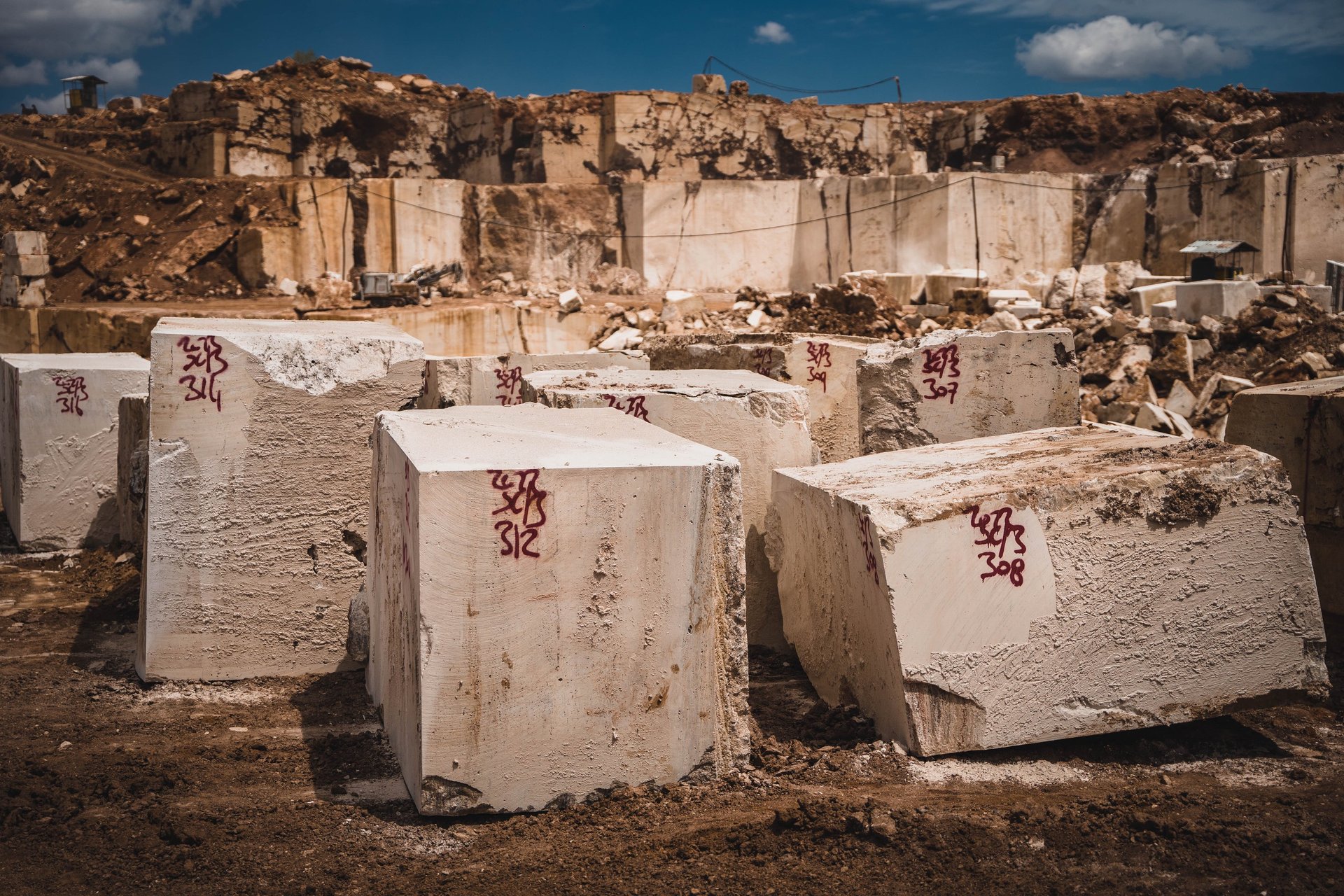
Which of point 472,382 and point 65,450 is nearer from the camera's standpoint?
point 472,382

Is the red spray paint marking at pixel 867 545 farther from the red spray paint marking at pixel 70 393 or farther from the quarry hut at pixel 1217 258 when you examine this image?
the quarry hut at pixel 1217 258

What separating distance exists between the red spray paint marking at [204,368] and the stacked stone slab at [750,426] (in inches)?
46.9

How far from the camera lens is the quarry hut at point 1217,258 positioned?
16453 mm

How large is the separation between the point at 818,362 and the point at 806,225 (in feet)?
51.8

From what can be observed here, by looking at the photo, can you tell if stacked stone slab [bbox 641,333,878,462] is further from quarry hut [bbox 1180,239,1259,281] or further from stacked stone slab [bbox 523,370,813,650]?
quarry hut [bbox 1180,239,1259,281]

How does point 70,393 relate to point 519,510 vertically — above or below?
above

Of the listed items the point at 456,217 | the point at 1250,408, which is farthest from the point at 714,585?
the point at 456,217

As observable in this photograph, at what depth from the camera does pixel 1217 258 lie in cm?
1683

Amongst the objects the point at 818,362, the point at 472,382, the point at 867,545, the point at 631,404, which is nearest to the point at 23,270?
the point at 472,382

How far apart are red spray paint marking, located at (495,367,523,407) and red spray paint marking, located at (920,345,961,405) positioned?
6.70 feet

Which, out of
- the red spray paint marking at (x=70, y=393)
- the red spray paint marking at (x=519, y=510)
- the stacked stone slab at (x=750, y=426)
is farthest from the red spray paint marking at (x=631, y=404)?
the red spray paint marking at (x=70, y=393)

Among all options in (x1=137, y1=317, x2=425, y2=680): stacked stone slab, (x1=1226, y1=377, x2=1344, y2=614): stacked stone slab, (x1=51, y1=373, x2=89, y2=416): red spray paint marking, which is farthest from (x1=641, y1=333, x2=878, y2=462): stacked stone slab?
(x1=51, y1=373, x2=89, y2=416): red spray paint marking

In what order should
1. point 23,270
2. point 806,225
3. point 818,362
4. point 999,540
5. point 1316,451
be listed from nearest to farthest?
point 999,540 < point 1316,451 < point 818,362 < point 23,270 < point 806,225

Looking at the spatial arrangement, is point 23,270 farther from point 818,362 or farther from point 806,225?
point 818,362
